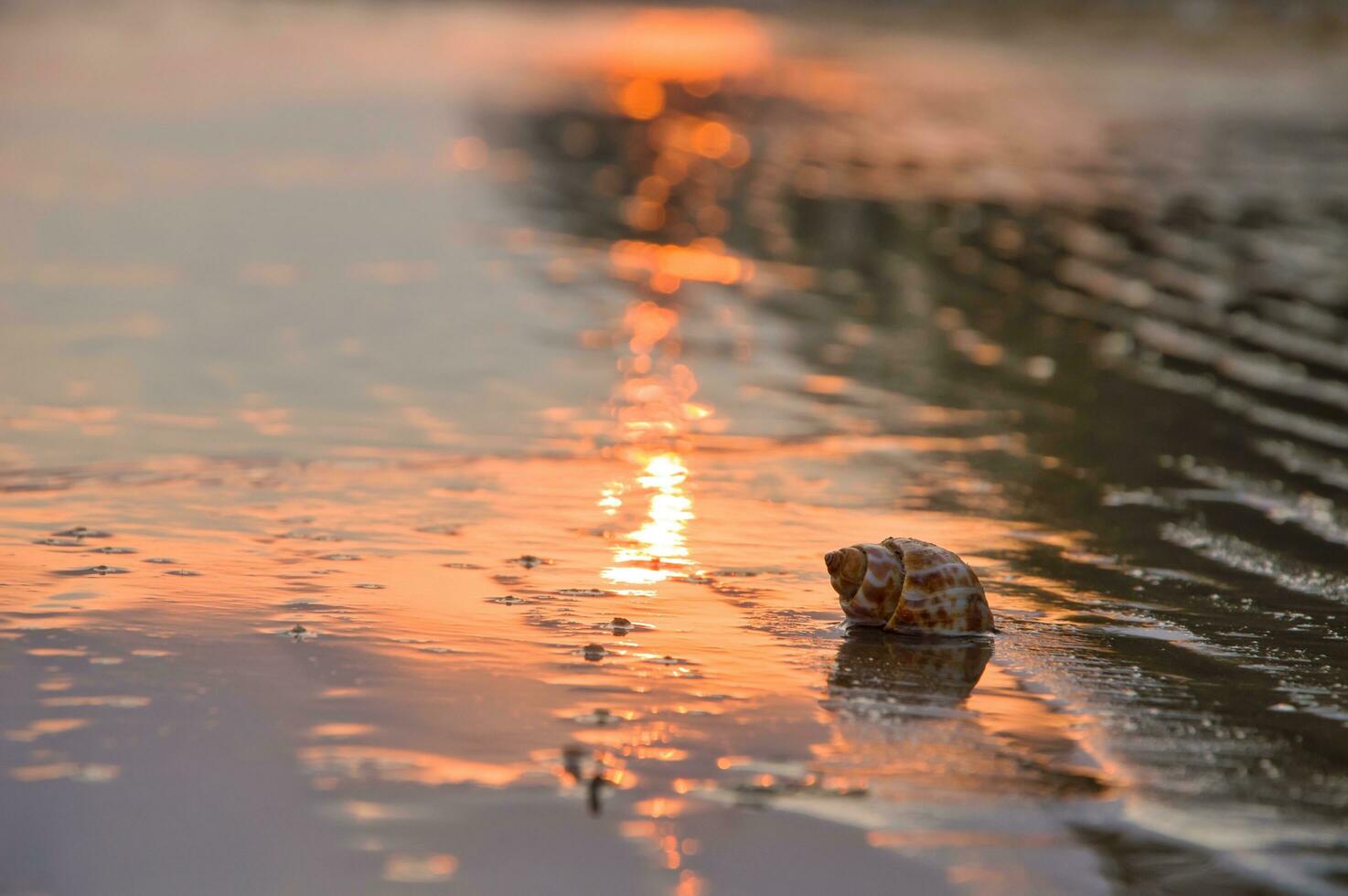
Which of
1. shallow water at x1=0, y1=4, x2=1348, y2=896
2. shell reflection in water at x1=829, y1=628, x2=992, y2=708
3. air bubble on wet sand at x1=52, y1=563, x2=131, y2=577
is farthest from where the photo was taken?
air bubble on wet sand at x1=52, y1=563, x2=131, y2=577

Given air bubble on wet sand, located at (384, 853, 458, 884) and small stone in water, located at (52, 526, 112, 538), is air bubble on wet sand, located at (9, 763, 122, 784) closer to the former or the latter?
air bubble on wet sand, located at (384, 853, 458, 884)

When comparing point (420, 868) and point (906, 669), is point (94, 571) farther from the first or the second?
point (906, 669)

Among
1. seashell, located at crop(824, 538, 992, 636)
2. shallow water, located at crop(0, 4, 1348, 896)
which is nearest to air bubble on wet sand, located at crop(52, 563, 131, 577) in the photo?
shallow water, located at crop(0, 4, 1348, 896)

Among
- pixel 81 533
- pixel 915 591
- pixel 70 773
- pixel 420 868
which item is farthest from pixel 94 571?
pixel 915 591

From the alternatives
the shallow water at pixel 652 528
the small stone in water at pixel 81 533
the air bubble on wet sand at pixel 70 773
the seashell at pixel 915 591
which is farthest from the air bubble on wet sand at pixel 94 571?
the seashell at pixel 915 591

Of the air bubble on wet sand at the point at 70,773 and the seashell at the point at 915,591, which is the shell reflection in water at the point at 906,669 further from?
the air bubble on wet sand at the point at 70,773

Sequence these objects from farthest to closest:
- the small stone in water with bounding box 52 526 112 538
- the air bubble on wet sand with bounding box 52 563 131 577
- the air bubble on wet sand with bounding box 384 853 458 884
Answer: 1. the small stone in water with bounding box 52 526 112 538
2. the air bubble on wet sand with bounding box 52 563 131 577
3. the air bubble on wet sand with bounding box 384 853 458 884

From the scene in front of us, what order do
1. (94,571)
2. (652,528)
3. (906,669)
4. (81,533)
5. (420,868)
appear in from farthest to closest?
(652,528)
(81,533)
(94,571)
(906,669)
(420,868)
